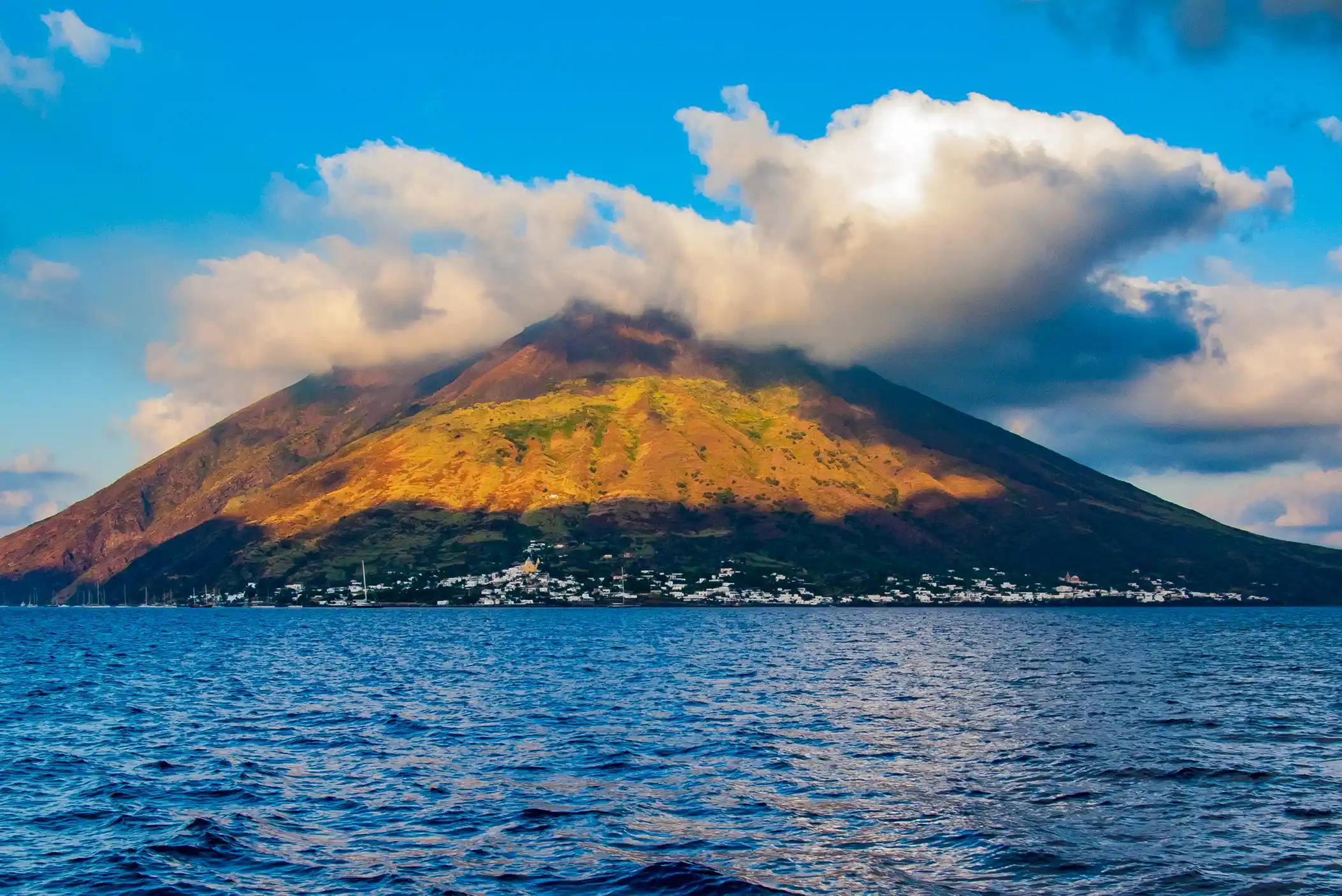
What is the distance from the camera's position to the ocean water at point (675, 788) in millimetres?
39094

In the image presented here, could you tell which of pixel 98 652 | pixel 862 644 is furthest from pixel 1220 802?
pixel 98 652

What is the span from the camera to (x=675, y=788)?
5453 cm

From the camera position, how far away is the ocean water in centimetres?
3909

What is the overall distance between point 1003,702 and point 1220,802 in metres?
41.1

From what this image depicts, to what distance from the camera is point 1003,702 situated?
9156cm

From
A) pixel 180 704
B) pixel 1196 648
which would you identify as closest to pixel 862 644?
pixel 1196 648

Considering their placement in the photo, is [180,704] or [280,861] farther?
[180,704]

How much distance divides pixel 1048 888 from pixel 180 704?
81832 millimetres

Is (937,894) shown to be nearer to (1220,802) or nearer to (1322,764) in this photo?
(1220,802)

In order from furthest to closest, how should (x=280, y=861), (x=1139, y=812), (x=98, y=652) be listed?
(x=98, y=652) → (x=1139, y=812) → (x=280, y=861)

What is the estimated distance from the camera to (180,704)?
93.6 m

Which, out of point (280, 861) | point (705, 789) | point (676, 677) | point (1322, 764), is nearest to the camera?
point (280, 861)

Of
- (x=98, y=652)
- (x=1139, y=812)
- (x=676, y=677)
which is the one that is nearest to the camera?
(x=1139, y=812)

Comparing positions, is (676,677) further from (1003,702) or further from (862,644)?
(862,644)
